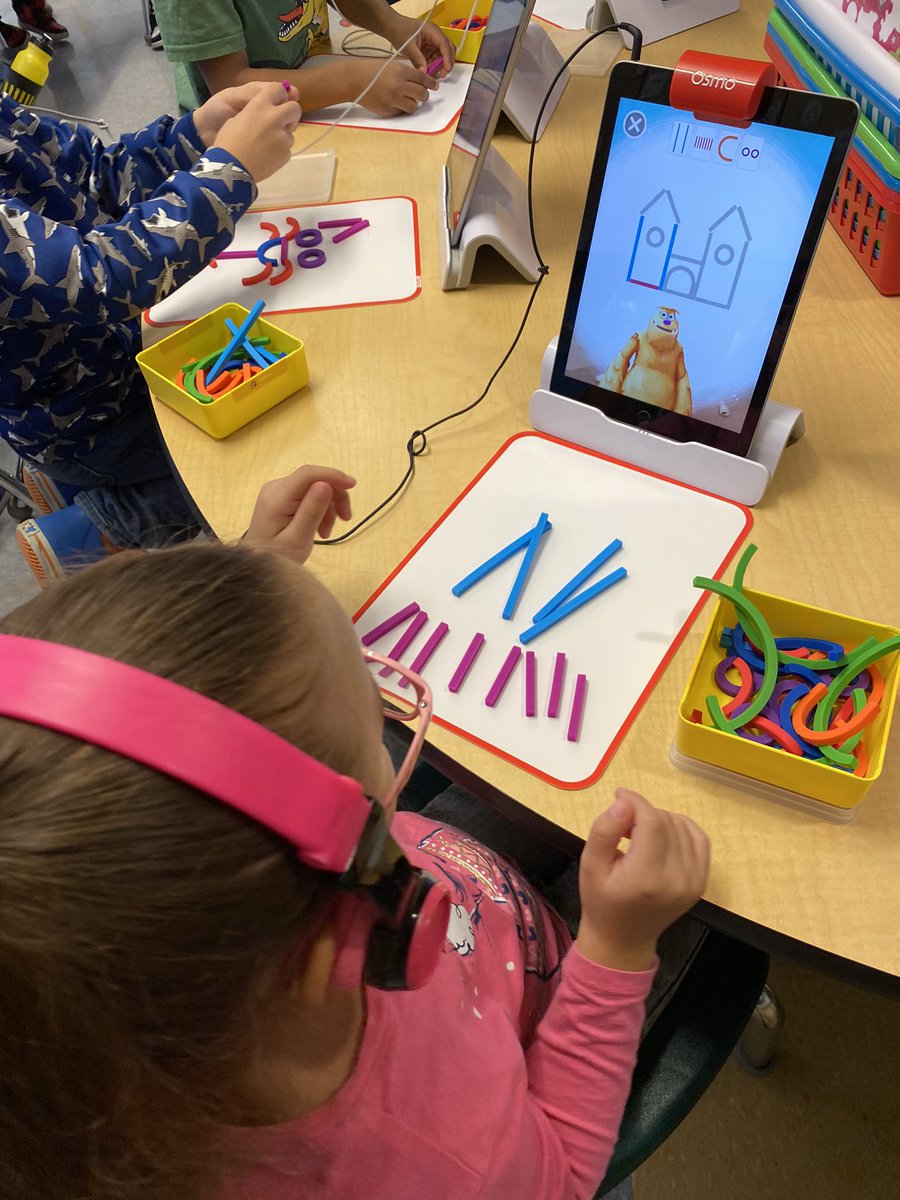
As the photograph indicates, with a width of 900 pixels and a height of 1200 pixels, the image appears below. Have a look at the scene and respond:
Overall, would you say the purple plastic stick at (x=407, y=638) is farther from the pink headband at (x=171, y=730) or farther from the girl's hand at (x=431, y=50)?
the girl's hand at (x=431, y=50)

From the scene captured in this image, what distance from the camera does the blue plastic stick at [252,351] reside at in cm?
84

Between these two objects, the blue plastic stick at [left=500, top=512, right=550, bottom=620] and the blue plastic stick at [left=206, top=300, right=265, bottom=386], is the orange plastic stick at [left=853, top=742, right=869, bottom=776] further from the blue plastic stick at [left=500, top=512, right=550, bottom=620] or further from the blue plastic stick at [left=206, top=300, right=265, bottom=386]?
the blue plastic stick at [left=206, top=300, right=265, bottom=386]

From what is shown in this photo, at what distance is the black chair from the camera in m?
0.53

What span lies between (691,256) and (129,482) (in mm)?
772

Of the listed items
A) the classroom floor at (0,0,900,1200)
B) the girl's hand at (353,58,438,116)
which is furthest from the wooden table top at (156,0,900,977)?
the classroom floor at (0,0,900,1200)

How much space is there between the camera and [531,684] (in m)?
0.62

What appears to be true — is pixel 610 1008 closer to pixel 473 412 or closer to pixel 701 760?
pixel 701 760

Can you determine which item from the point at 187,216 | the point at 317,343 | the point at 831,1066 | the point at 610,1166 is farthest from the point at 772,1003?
the point at 187,216

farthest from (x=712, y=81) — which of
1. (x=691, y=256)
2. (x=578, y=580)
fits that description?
(x=578, y=580)

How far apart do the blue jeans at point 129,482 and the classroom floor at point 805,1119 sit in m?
0.94

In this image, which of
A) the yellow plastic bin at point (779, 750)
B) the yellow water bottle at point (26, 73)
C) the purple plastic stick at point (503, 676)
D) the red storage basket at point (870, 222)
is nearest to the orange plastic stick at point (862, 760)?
the yellow plastic bin at point (779, 750)

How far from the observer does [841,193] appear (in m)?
0.94

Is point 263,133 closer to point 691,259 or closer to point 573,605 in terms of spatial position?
point 691,259

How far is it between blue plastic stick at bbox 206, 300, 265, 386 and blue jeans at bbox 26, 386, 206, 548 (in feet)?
0.97
